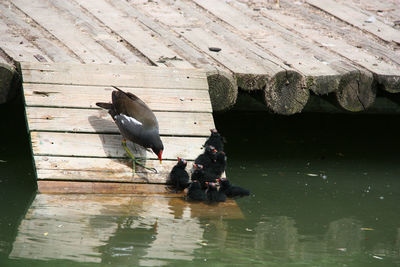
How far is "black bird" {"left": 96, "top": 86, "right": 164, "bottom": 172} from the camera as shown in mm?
5008

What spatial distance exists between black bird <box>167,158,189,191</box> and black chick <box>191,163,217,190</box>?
0.12 m

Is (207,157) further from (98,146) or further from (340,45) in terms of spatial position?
(340,45)

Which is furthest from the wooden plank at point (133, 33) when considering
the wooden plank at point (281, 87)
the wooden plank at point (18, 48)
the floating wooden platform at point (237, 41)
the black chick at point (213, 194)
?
the black chick at point (213, 194)

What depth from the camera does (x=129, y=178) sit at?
506cm

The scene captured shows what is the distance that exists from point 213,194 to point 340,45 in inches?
96.9

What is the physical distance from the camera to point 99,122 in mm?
5414

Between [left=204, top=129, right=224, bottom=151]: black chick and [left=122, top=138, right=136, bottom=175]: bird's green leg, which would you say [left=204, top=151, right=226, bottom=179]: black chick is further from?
[left=122, top=138, right=136, bottom=175]: bird's green leg

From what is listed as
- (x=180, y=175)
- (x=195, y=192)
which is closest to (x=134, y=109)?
(x=180, y=175)

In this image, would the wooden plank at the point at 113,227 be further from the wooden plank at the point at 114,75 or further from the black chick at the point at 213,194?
the wooden plank at the point at 114,75

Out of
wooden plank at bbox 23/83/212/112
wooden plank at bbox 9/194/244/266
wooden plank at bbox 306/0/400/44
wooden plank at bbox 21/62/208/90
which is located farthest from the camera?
wooden plank at bbox 306/0/400/44

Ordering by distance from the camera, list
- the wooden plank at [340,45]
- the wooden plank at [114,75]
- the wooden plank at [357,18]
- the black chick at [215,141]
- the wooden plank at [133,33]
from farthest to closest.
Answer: the wooden plank at [357,18] < the wooden plank at [133,33] < the wooden plank at [340,45] < the wooden plank at [114,75] < the black chick at [215,141]

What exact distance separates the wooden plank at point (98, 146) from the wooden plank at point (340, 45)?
1763mm

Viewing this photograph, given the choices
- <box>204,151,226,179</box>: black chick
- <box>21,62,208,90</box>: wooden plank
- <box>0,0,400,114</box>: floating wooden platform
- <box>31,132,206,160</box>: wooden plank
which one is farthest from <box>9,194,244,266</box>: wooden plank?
<box>0,0,400,114</box>: floating wooden platform

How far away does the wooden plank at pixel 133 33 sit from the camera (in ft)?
20.1
